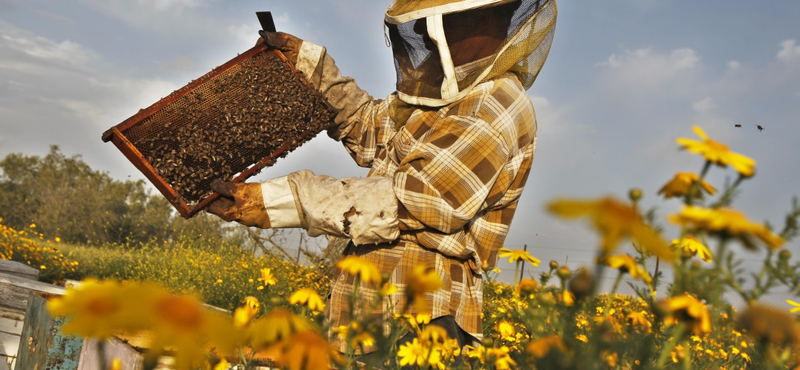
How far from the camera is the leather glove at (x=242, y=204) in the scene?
2.77 meters

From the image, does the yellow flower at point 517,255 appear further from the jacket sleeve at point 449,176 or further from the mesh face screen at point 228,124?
the mesh face screen at point 228,124

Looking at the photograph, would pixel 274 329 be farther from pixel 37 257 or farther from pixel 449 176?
pixel 37 257

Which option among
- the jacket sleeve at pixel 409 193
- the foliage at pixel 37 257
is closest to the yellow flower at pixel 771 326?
the jacket sleeve at pixel 409 193

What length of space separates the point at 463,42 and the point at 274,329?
2.34m

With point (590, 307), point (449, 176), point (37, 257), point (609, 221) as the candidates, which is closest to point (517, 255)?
Result: point (590, 307)

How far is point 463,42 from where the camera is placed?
10.1 ft

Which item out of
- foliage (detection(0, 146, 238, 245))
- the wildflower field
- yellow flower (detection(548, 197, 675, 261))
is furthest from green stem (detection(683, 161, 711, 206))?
foliage (detection(0, 146, 238, 245))

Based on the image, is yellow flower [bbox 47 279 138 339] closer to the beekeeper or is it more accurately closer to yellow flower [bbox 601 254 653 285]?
yellow flower [bbox 601 254 653 285]

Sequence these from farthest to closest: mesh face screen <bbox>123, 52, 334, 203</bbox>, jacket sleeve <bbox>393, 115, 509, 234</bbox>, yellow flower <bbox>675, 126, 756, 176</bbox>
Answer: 1. mesh face screen <bbox>123, 52, 334, 203</bbox>
2. jacket sleeve <bbox>393, 115, 509, 234</bbox>
3. yellow flower <bbox>675, 126, 756, 176</bbox>

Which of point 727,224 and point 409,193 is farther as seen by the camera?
point 409,193

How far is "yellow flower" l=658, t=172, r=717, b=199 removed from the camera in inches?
43.7

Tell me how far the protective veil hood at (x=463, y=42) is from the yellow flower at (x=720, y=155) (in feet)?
6.34

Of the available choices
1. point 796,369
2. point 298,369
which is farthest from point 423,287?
point 796,369

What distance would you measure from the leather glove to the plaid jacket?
1.68 ft
